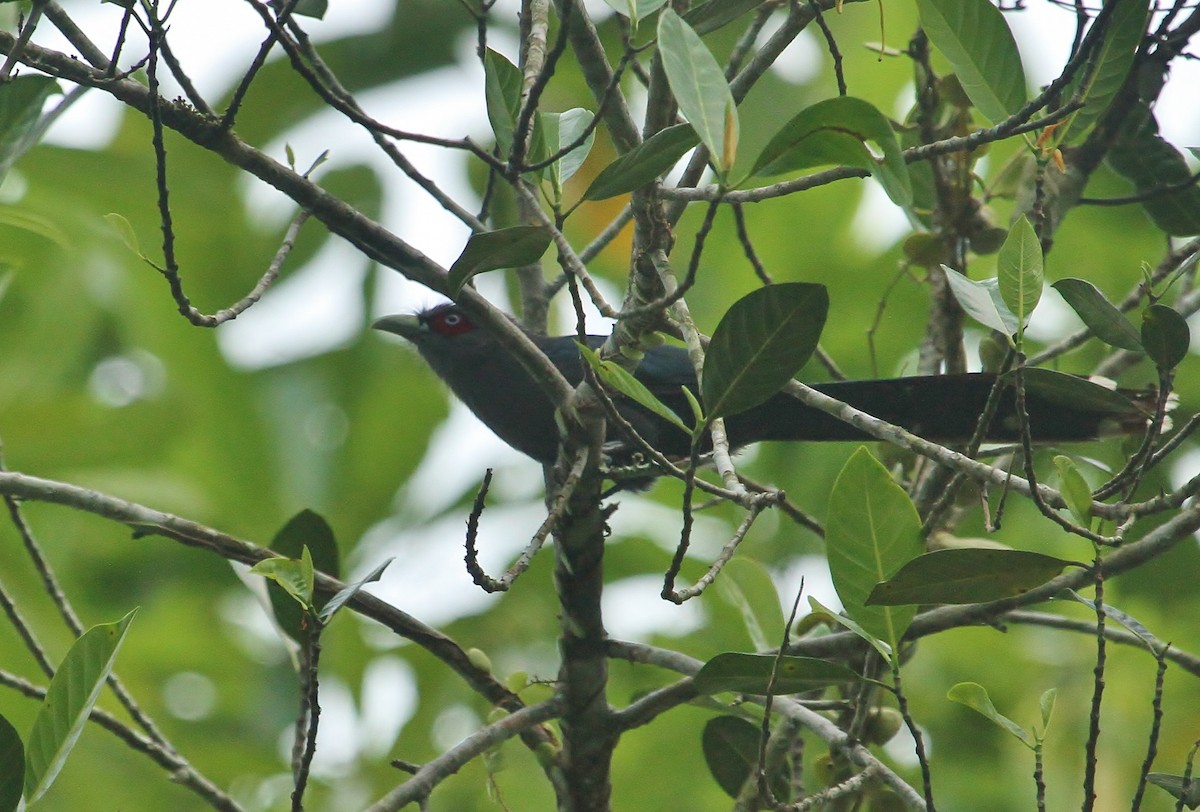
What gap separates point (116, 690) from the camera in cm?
337

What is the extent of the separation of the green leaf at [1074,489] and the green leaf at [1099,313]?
0.51 m

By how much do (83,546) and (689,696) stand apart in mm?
4587

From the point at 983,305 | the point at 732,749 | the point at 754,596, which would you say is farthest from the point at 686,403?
the point at 983,305

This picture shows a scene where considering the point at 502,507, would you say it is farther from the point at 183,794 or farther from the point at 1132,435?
the point at 1132,435

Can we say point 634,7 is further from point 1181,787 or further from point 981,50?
point 1181,787

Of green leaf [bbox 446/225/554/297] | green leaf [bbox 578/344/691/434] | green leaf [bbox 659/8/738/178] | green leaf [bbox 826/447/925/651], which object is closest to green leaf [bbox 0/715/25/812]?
green leaf [bbox 446/225/554/297]

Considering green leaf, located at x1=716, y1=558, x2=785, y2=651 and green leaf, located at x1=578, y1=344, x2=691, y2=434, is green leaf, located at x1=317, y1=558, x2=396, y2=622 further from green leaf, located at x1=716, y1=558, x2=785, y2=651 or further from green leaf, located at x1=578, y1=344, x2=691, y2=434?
green leaf, located at x1=716, y1=558, x2=785, y2=651

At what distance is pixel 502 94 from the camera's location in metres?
2.65

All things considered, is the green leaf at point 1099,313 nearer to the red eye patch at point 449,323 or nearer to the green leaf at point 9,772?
the green leaf at point 9,772

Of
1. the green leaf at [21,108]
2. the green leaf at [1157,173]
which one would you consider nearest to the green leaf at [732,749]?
the green leaf at [1157,173]

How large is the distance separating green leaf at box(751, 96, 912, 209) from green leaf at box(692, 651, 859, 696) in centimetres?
112

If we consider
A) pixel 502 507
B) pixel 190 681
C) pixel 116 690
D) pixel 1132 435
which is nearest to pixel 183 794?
pixel 190 681

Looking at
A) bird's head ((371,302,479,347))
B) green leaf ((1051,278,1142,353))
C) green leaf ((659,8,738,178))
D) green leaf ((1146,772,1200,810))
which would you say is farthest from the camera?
bird's head ((371,302,479,347))

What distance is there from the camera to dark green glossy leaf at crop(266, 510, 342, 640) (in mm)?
3537
